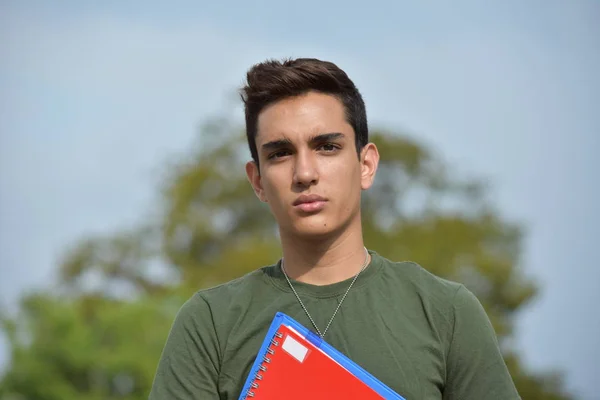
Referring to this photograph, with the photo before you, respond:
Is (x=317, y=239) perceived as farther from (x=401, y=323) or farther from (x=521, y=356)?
(x=521, y=356)

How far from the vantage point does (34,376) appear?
28.0 meters

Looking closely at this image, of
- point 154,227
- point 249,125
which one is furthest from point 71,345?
point 249,125

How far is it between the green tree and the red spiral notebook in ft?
81.3

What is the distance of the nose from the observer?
3.18m

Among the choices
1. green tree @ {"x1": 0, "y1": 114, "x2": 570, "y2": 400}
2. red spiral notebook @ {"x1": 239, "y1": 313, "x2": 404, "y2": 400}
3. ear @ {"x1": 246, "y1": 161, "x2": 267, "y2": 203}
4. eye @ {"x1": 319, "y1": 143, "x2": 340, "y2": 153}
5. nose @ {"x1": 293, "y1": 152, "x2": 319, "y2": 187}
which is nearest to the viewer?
red spiral notebook @ {"x1": 239, "y1": 313, "x2": 404, "y2": 400}

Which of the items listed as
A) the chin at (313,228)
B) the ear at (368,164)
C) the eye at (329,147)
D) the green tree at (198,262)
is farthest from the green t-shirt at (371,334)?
the green tree at (198,262)

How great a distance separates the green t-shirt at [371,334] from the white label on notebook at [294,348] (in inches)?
3.4

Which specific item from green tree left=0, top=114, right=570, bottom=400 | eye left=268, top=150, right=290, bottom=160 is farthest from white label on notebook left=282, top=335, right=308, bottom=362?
green tree left=0, top=114, right=570, bottom=400

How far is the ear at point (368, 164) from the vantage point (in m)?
3.48

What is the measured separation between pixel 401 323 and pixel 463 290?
0.25 m

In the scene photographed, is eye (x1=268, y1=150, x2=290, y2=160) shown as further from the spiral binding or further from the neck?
the spiral binding

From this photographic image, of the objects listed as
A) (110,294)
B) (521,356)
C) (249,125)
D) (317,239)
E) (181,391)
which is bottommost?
(181,391)

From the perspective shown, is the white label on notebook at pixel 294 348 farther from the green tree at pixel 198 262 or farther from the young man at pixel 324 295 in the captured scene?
the green tree at pixel 198 262

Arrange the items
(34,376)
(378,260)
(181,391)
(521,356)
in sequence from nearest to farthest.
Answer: (181,391) < (378,260) < (34,376) < (521,356)
